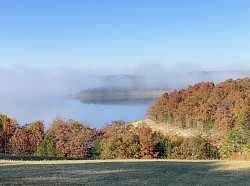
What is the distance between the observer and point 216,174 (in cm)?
2405

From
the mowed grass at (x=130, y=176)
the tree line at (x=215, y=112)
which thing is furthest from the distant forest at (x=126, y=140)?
the mowed grass at (x=130, y=176)

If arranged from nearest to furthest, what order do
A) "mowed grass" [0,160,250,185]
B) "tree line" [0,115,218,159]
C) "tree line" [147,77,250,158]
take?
"mowed grass" [0,160,250,185] < "tree line" [0,115,218,159] < "tree line" [147,77,250,158]

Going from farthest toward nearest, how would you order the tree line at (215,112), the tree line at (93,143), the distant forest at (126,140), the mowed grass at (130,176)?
the tree line at (215,112) < the tree line at (93,143) < the distant forest at (126,140) < the mowed grass at (130,176)

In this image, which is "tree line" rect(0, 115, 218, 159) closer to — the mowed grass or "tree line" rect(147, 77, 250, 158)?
"tree line" rect(147, 77, 250, 158)

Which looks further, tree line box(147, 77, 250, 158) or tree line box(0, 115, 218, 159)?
tree line box(147, 77, 250, 158)

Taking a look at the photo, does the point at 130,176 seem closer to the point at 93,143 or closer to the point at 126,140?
the point at 126,140

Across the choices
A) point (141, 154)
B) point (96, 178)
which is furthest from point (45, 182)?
point (141, 154)

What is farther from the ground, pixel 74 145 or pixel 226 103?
pixel 226 103

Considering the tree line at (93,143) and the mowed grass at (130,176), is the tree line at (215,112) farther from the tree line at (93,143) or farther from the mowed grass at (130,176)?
the mowed grass at (130,176)

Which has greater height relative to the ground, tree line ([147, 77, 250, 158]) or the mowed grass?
tree line ([147, 77, 250, 158])

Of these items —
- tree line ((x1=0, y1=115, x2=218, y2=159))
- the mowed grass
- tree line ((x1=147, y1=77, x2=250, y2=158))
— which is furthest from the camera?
tree line ((x1=147, y1=77, x2=250, y2=158))

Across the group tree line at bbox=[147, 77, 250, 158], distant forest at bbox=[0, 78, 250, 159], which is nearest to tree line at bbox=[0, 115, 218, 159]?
distant forest at bbox=[0, 78, 250, 159]

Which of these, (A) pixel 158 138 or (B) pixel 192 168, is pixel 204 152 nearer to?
(A) pixel 158 138

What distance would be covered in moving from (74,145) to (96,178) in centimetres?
6649
